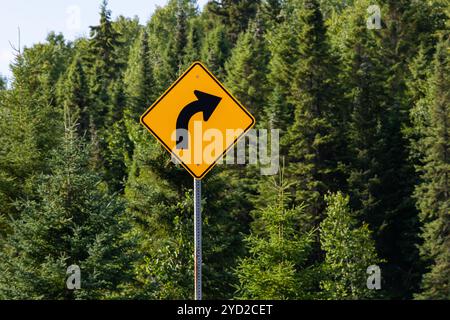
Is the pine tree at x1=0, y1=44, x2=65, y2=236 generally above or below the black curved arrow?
above

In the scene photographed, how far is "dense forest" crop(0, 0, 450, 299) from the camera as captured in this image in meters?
20.6

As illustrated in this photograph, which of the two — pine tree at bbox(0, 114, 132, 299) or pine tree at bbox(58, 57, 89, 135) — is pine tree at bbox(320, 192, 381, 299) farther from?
pine tree at bbox(58, 57, 89, 135)

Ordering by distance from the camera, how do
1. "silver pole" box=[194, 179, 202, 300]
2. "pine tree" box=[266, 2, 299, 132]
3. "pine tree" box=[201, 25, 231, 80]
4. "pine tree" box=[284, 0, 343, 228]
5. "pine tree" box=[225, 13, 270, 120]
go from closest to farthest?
1. "silver pole" box=[194, 179, 202, 300]
2. "pine tree" box=[284, 0, 343, 228]
3. "pine tree" box=[266, 2, 299, 132]
4. "pine tree" box=[225, 13, 270, 120]
5. "pine tree" box=[201, 25, 231, 80]

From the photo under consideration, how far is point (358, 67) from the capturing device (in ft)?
228

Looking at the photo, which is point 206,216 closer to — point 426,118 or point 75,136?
point 75,136

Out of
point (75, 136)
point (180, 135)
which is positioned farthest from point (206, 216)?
point (180, 135)

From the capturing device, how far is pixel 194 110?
27.1 ft

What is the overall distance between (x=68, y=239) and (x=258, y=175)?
4061 centimetres

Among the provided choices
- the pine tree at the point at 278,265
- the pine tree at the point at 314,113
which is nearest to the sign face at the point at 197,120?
the pine tree at the point at 278,265

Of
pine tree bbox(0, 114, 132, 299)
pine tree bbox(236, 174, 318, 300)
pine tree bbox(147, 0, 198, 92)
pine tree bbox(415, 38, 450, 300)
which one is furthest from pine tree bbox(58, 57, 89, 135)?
pine tree bbox(0, 114, 132, 299)

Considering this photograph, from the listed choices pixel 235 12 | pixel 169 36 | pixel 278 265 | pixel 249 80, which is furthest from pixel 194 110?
pixel 169 36

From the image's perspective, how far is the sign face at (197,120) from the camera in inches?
324

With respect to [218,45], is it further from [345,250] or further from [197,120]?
[197,120]

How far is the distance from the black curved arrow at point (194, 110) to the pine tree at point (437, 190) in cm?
4880
